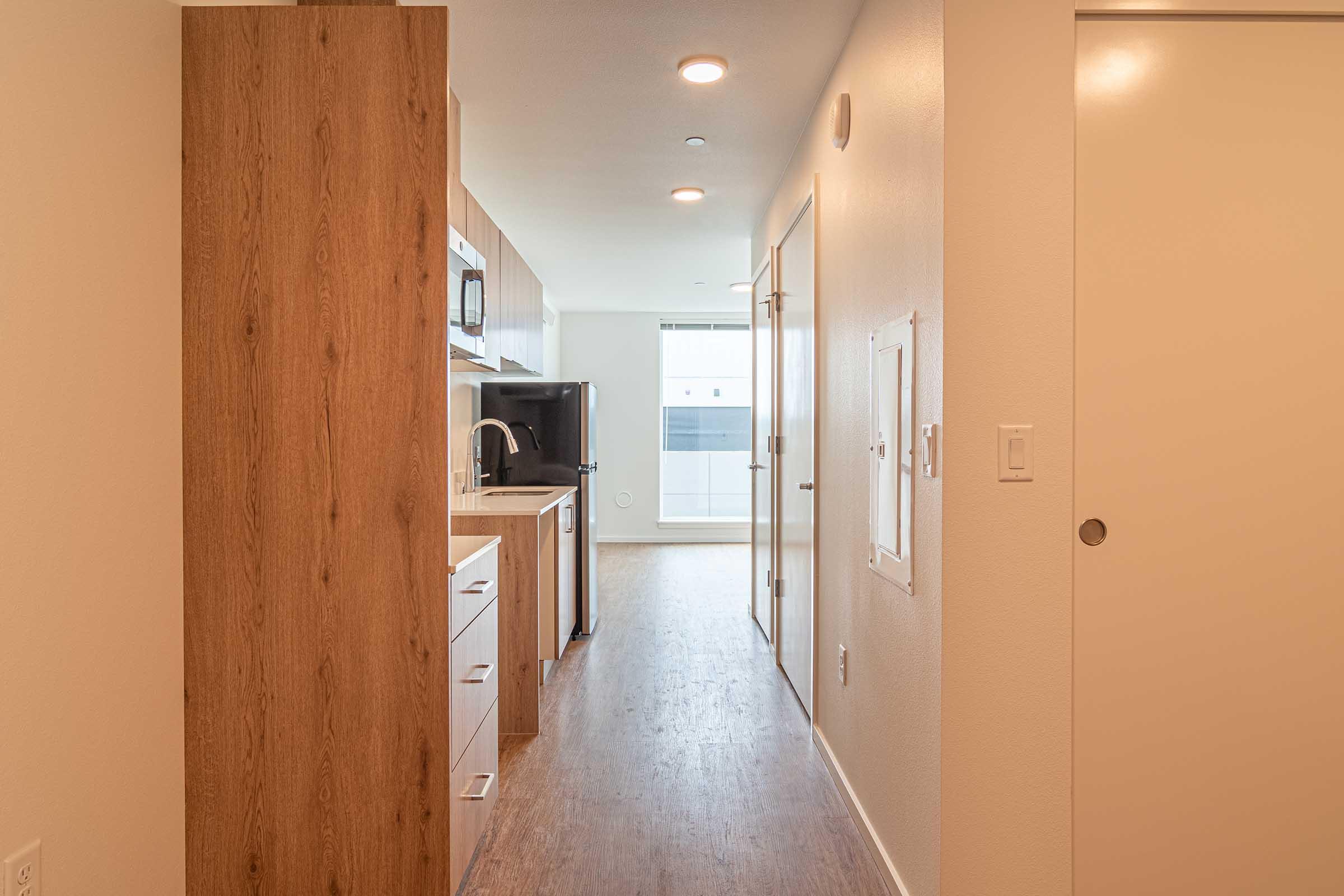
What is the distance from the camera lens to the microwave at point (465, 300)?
9.20 ft

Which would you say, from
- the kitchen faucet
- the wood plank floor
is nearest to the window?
the kitchen faucet

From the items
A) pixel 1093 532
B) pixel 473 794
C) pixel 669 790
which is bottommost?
pixel 669 790

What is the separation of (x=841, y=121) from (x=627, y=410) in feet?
19.8

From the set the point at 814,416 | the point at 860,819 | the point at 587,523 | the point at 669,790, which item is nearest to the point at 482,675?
the point at 669,790

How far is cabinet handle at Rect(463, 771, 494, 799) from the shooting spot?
204cm

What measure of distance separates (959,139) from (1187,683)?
125 cm

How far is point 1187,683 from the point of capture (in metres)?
1.71

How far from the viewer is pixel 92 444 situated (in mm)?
1459

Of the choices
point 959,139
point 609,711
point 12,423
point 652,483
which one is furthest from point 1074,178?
point 652,483

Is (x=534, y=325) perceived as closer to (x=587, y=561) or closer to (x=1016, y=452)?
(x=587, y=561)

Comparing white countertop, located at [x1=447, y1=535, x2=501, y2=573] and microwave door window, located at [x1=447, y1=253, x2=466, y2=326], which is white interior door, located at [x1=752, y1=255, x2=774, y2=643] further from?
white countertop, located at [x1=447, y1=535, x2=501, y2=573]

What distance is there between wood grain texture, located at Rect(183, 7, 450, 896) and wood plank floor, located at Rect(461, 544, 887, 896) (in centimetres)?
54

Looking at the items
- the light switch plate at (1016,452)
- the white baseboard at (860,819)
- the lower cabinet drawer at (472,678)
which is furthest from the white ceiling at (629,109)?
the white baseboard at (860,819)

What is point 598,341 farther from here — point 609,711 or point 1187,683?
point 1187,683
